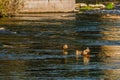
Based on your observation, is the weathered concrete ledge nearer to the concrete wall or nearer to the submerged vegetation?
the concrete wall

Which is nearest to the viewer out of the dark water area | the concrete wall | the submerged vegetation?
the dark water area

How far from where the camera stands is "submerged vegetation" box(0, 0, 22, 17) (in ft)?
204

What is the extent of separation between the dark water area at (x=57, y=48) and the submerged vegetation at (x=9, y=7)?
5.29 ft

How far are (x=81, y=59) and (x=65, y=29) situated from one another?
18.4 meters

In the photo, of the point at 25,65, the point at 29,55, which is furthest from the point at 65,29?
the point at 25,65

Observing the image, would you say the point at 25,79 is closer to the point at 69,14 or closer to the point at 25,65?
the point at 25,65

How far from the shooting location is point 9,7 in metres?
63.2

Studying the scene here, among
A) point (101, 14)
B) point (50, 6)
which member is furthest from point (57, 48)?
point (50, 6)

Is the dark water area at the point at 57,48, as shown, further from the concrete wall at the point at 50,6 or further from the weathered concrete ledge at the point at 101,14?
the concrete wall at the point at 50,6

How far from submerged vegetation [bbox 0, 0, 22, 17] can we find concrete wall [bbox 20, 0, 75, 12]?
471 cm

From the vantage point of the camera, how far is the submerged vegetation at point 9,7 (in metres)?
62.1

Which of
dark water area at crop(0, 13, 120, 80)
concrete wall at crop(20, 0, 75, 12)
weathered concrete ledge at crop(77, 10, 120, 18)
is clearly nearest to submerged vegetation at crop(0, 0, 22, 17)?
dark water area at crop(0, 13, 120, 80)

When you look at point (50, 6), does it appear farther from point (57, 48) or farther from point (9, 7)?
point (57, 48)

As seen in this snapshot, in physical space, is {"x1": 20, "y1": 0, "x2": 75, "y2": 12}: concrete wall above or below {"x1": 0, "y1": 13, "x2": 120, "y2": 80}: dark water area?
below
